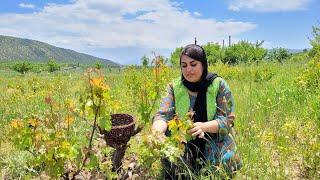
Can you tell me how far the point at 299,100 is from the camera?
21.8 feet

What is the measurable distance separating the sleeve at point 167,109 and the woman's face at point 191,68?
0.31 meters

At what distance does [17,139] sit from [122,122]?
1036mm

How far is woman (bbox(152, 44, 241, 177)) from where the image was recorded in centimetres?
368

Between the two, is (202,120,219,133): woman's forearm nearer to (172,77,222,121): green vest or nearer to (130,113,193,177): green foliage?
(172,77,222,121): green vest

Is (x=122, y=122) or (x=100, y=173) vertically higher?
(x=122, y=122)

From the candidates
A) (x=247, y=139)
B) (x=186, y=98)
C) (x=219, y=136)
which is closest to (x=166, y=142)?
(x=247, y=139)

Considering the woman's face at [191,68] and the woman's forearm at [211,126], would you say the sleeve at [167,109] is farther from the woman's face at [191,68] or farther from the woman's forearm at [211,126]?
the woman's forearm at [211,126]

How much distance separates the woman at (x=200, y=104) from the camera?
12.1 feet

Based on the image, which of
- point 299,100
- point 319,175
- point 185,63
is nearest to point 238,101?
point 299,100

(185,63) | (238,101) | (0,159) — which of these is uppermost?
(185,63)

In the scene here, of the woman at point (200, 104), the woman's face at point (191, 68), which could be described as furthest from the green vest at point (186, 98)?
the woman's face at point (191, 68)

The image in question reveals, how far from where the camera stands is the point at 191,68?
12.2 feet

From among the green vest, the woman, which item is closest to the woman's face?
the woman

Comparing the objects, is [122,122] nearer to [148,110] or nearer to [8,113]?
[148,110]
